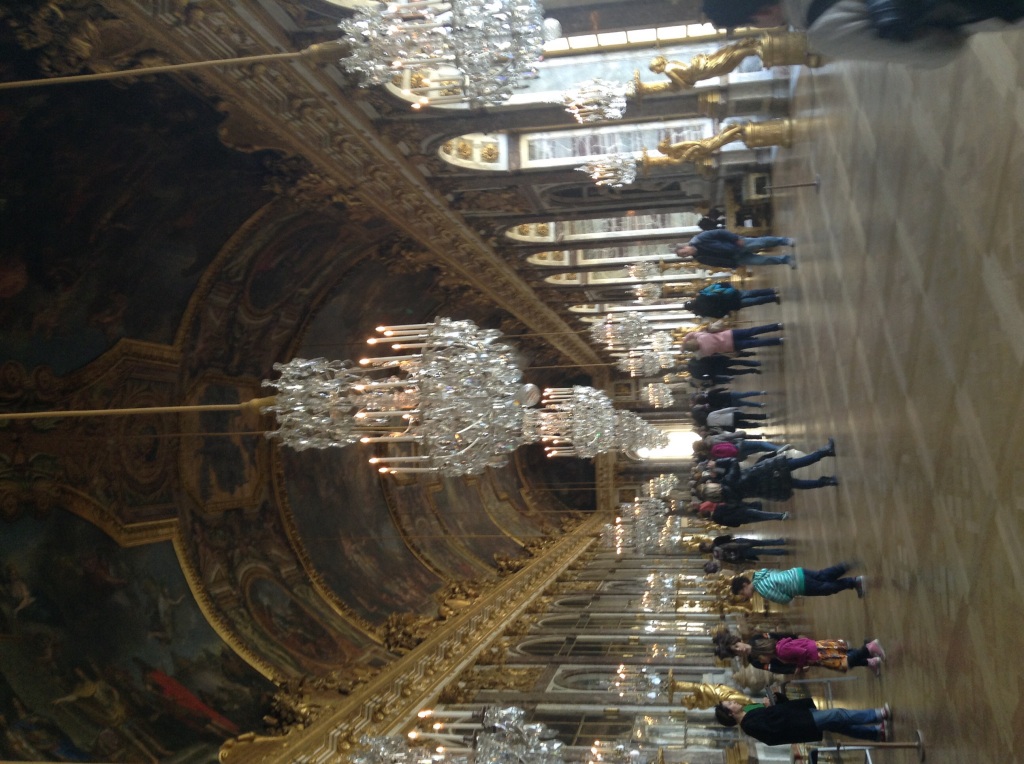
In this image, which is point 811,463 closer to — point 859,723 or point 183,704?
point 859,723

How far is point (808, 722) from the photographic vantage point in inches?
213

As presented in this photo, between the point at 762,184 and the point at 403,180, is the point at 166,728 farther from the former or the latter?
the point at 762,184

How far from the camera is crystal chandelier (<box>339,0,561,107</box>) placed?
4.69 meters

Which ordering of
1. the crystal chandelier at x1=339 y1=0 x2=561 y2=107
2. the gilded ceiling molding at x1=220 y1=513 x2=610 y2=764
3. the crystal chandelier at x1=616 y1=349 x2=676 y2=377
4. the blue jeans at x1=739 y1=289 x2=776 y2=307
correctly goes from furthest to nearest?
the crystal chandelier at x1=616 y1=349 x2=676 y2=377 → the blue jeans at x1=739 y1=289 x2=776 y2=307 → the gilded ceiling molding at x1=220 y1=513 x2=610 y2=764 → the crystal chandelier at x1=339 y1=0 x2=561 y2=107

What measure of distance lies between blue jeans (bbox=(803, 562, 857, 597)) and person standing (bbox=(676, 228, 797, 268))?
362 cm

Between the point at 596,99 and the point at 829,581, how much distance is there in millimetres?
4647

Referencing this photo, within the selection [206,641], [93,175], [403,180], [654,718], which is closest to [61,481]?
[206,641]

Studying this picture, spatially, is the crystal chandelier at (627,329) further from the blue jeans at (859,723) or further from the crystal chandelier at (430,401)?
the blue jeans at (859,723)

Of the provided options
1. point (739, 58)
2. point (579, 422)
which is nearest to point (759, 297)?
point (739, 58)

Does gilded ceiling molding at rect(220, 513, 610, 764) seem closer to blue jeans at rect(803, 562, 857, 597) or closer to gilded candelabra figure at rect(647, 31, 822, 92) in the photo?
blue jeans at rect(803, 562, 857, 597)

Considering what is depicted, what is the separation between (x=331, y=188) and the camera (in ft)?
34.0

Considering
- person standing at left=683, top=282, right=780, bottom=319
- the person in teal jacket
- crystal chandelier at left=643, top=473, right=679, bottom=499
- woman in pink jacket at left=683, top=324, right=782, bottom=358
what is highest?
person standing at left=683, top=282, right=780, bottom=319

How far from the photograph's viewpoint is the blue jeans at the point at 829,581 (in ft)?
19.5

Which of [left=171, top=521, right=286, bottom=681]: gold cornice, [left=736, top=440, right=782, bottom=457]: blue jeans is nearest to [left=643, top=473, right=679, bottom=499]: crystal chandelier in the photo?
[left=736, top=440, right=782, bottom=457]: blue jeans
